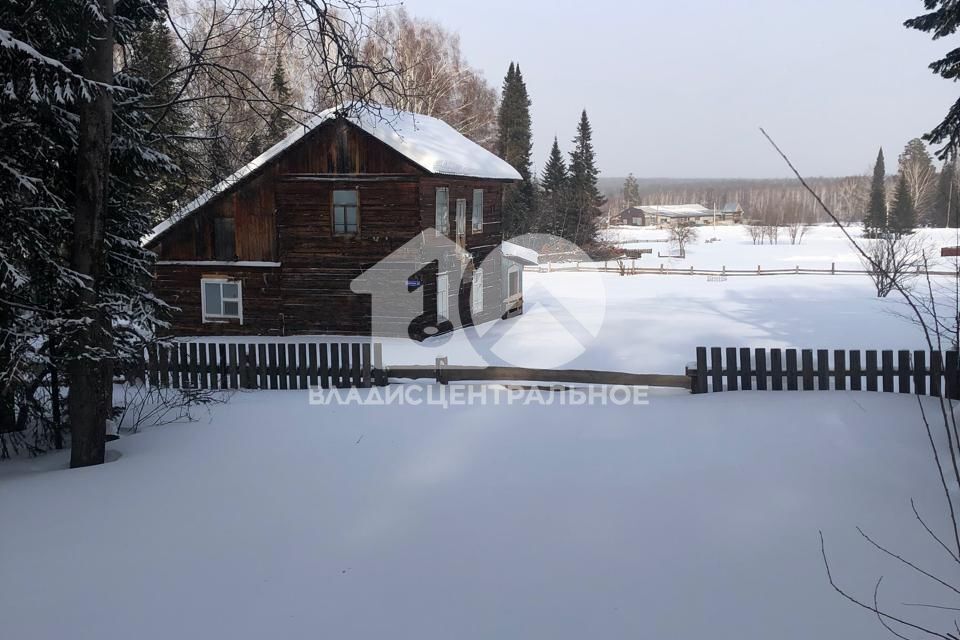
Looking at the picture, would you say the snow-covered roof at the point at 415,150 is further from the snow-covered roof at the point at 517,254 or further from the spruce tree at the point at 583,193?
the spruce tree at the point at 583,193

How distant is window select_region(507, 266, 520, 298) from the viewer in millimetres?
30572

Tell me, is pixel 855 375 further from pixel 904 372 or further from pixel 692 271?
pixel 692 271

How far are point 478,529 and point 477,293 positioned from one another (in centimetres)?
2064

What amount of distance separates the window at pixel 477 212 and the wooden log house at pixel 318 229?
1.60ft

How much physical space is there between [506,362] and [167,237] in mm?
12775

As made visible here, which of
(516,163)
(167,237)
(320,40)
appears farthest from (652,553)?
(516,163)

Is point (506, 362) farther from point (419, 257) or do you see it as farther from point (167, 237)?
point (167, 237)

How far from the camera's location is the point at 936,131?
37.3 feet

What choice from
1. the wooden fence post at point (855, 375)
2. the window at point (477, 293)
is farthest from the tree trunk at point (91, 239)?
the window at point (477, 293)

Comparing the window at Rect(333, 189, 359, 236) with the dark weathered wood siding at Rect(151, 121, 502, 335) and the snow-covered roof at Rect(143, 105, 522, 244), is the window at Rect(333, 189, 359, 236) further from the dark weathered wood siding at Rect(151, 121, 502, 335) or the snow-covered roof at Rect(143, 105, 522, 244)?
the snow-covered roof at Rect(143, 105, 522, 244)

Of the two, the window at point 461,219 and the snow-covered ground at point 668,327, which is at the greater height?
the window at point 461,219

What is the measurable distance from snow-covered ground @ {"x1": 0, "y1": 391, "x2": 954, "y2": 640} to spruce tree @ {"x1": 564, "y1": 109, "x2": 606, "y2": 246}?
63897 mm

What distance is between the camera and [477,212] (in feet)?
87.7

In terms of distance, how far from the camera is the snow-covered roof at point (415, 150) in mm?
21953
